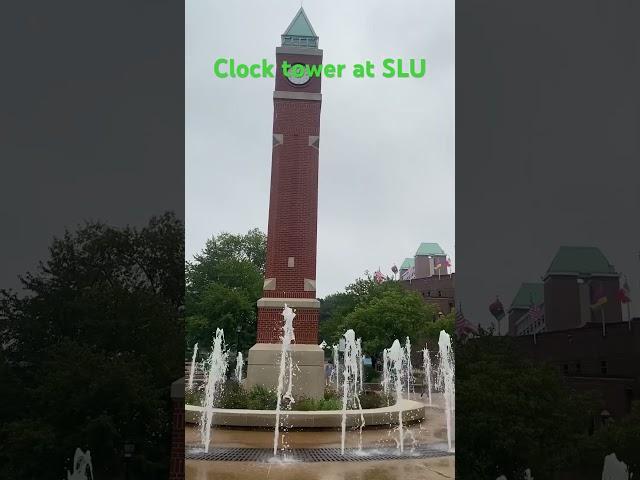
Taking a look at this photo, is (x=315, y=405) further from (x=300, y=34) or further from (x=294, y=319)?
(x=300, y=34)

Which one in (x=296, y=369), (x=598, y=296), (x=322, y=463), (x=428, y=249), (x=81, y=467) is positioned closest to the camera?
(x=81, y=467)

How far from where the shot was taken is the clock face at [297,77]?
61.9 feet

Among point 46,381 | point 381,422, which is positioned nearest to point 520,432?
point 381,422

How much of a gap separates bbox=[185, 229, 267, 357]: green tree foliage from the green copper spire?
1720cm

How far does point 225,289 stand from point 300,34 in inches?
762

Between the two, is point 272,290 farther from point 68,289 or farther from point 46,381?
point 46,381

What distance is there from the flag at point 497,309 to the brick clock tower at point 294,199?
661cm

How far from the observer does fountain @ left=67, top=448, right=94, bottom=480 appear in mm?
9516

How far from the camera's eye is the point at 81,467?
955 centimetres

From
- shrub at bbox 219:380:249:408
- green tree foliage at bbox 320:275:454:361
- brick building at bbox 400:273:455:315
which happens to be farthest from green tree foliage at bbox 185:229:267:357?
brick building at bbox 400:273:455:315

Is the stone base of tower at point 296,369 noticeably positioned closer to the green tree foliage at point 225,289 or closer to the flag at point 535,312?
the flag at point 535,312

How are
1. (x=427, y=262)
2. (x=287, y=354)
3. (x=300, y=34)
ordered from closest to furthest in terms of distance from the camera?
(x=287, y=354), (x=300, y=34), (x=427, y=262)

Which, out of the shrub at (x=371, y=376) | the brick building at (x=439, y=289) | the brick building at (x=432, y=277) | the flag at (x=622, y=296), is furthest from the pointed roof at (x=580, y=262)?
the brick building at (x=439, y=289)

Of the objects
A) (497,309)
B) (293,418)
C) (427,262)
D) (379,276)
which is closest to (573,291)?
(497,309)
